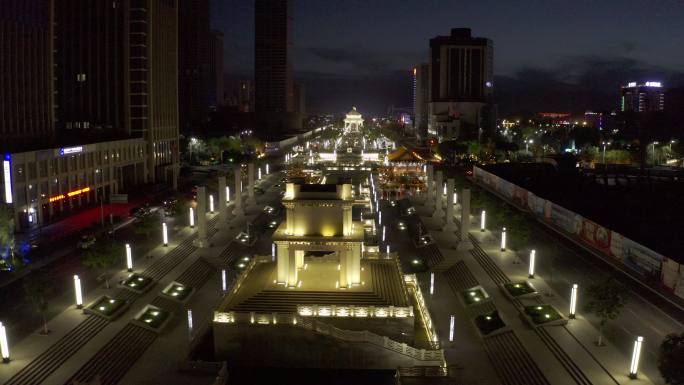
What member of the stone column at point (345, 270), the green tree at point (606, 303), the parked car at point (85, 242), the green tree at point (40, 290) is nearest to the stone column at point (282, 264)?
the stone column at point (345, 270)

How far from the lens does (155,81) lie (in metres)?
75.4

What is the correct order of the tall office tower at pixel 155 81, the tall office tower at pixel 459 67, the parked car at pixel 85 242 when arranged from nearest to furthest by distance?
1. the parked car at pixel 85 242
2. the tall office tower at pixel 155 81
3. the tall office tower at pixel 459 67

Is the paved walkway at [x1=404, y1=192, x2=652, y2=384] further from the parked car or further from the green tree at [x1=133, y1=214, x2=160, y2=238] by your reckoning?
the parked car

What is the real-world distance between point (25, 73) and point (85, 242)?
27849 mm

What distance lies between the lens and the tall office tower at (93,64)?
71875 mm

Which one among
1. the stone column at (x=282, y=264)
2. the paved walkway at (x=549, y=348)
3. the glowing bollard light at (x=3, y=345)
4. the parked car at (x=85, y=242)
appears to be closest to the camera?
the paved walkway at (x=549, y=348)

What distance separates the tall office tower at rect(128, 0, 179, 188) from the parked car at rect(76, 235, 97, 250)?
109 feet

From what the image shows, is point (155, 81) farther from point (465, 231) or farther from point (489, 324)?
point (489, 324)

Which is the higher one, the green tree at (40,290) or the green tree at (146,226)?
the green tree at (146,226)

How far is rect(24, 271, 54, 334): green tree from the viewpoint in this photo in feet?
84.7

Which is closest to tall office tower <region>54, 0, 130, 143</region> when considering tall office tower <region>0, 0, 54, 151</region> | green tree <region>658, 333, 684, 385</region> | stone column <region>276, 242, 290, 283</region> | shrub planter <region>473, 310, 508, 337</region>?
tall office tower <region>0, 0, 54, 151</region>

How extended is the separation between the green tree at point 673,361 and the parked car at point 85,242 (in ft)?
109

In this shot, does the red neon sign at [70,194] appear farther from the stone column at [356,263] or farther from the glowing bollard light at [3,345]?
the stone column at [356,263]

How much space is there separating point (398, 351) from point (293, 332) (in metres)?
4.68
